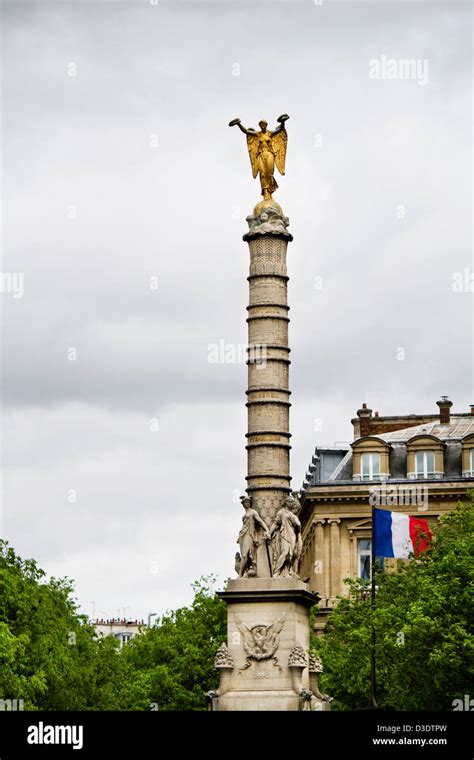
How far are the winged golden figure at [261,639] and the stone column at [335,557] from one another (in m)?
32.3

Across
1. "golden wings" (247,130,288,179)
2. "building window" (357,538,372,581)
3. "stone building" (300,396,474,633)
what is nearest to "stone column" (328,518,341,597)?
"stone building" (300,396,474,633)

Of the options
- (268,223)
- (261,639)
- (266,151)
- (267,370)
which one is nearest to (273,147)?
(266,151)

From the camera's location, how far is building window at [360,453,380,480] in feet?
274

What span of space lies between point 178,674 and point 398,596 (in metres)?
15.2

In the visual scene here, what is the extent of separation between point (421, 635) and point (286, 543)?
6.27 m

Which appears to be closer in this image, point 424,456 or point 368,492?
point 368,492

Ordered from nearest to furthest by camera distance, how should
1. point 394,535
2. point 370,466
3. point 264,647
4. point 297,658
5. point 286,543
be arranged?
point 297,658 → point 264,647 → point 286,543 → point 394,535 → point 370,466

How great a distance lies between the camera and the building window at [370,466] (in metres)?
83.6

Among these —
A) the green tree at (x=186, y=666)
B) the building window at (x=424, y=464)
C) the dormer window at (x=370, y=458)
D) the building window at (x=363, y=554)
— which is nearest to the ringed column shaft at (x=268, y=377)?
the green tree at (x=186, y=666)

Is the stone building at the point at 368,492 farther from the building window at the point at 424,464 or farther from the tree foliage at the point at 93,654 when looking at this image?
the tree foliage at the point at 93,654

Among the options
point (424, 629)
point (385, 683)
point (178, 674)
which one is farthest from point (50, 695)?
point (424, 629)

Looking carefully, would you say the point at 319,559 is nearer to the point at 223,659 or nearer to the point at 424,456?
the point at 424,456

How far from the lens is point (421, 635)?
53812 mm

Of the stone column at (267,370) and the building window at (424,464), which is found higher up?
the building window at (424,464)
